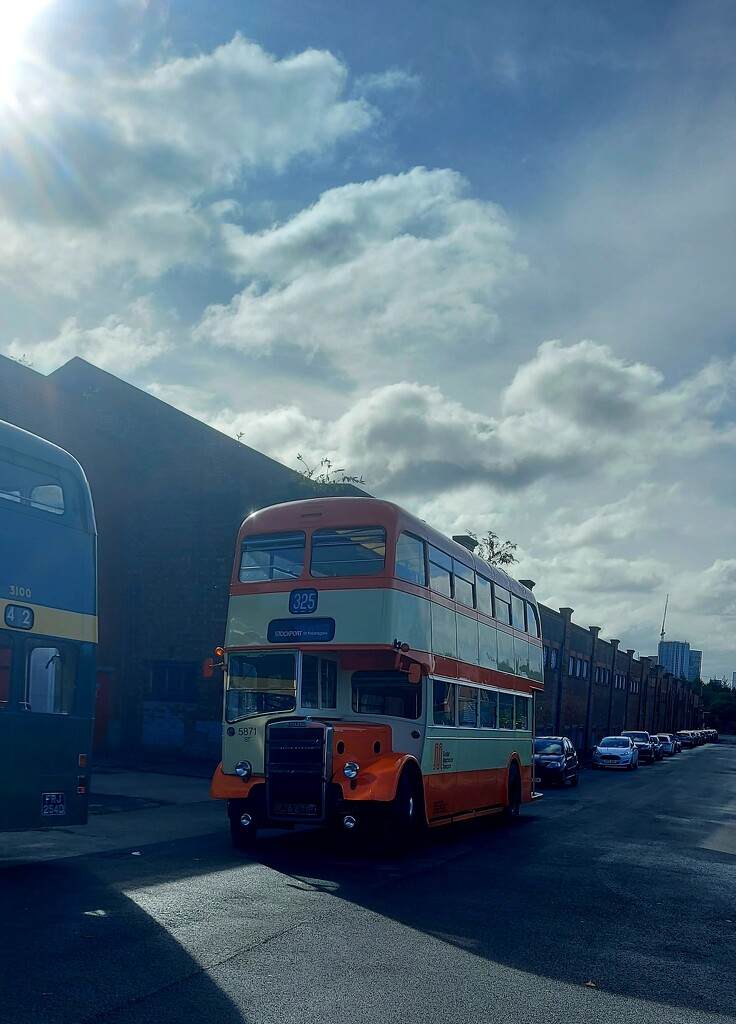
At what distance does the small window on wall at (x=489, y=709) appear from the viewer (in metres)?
17.3

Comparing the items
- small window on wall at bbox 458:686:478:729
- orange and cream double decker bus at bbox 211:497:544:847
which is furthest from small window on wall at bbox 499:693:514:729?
orange and cream double decker bus at bbox 211:497:544:847

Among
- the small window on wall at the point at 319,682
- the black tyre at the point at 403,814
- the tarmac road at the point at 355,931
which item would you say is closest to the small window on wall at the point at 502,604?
the tarmac road at the point at 355,931

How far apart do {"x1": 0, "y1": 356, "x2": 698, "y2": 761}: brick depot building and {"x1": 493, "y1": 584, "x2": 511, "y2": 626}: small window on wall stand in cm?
1263

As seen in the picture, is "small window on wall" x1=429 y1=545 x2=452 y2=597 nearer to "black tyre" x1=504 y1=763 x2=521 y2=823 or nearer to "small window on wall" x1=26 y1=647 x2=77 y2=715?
"small window on wall" x1=26 y1=647 x2=77 y2=715

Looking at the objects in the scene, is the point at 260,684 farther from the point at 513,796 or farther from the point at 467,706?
the point at 513,796

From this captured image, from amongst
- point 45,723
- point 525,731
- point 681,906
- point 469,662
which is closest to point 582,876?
point 681,906

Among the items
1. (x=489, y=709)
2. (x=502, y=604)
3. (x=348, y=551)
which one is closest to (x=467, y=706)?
(x=489, y=709)

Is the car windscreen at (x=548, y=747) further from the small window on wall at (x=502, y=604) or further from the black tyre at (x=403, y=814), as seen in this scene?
the black tyre at (x=403, y=814)

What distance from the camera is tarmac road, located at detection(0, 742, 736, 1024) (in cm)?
608

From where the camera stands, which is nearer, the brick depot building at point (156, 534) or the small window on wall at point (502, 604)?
the small window on wall at point (502, 604)

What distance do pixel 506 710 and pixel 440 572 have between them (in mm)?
5298

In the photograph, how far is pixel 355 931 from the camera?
26.6ft

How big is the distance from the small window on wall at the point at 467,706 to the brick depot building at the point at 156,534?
15.3 meters

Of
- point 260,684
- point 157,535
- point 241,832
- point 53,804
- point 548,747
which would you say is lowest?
point 548,747
